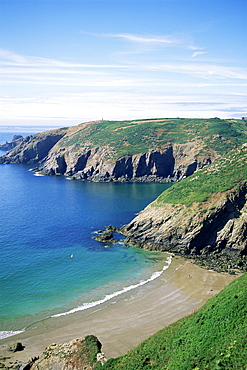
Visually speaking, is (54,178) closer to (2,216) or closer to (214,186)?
(2,216)

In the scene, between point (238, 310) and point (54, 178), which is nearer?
point (238, 310)

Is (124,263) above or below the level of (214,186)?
below

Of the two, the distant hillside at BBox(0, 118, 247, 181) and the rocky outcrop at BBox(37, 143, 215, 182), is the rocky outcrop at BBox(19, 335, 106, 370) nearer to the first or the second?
the rocky outcrop at BBox(37, 143, 215, 182)

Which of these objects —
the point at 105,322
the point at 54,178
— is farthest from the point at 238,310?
the point at 54,178

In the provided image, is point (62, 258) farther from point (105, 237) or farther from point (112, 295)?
point (112, 295)

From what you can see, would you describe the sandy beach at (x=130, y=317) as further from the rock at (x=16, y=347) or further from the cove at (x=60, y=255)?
the cove at (x=60, y=255)
